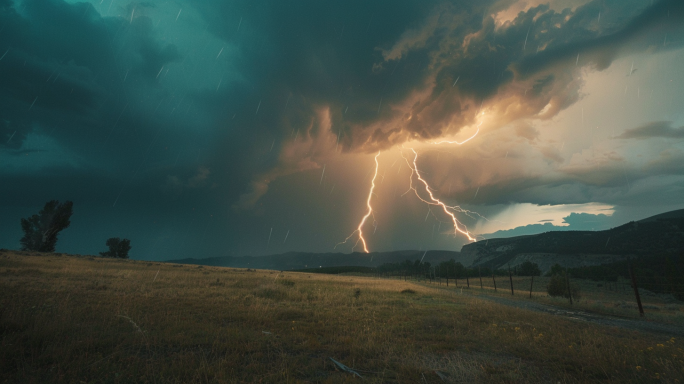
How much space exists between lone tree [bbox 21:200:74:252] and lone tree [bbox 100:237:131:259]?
18623 millimetres

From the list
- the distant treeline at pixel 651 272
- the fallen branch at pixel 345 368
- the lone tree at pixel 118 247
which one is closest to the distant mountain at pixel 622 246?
the distant treeline at pixel 651 272

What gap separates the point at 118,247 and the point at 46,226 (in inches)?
906

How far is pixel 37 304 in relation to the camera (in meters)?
9.31

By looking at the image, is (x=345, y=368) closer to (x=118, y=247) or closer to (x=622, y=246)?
(x=118, y=247)

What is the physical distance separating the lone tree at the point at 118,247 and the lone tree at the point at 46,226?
18.6m

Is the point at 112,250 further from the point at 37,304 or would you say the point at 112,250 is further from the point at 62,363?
the point at 62,363

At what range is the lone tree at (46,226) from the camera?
66.8 meters

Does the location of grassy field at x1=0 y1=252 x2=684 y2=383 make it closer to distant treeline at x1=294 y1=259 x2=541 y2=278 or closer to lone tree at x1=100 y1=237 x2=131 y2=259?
distant treeline at x1=294 y1=259 x2=541 y2=278

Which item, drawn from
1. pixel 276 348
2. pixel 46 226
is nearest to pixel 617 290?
pixel 276 348

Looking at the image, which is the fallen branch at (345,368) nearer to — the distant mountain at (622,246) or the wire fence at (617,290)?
the wire fence at (617,290)

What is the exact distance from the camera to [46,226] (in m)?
68.2

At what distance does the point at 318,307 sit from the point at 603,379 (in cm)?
1044

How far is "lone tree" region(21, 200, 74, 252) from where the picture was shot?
2630 inches

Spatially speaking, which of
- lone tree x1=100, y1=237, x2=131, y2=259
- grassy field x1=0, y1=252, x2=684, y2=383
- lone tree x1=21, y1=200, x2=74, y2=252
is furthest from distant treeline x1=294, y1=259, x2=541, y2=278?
grassy field x1=0, y1=252, x2=684, y2=383
